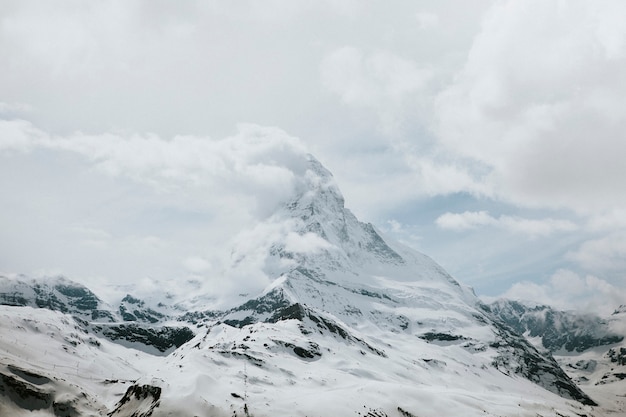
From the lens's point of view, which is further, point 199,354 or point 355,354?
point 355,354

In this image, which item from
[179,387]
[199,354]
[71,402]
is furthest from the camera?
[199,354]

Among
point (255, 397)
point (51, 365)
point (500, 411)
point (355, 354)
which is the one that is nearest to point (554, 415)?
point (500, 411)

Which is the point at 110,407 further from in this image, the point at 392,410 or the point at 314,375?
the point at 392,410

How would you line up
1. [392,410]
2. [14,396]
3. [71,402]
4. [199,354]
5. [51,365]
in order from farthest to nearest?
[51,365]
[199,354]
[392,410]
[71,402]
[14,396]

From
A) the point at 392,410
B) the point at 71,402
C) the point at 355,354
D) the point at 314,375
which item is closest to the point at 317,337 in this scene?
the point at 355,354

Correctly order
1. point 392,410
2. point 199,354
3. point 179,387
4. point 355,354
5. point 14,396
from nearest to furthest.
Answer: point 179,387
point 14,396
point 392,410
point 199,354
point 355,354

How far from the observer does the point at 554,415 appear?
504 feet

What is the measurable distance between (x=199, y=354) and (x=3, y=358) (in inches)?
1751

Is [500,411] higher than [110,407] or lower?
higher

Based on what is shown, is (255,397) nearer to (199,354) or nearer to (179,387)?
(179,387)

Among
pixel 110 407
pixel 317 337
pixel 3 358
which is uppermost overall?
pixel 317 337

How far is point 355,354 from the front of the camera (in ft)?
641

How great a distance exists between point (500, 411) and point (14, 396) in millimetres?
122803

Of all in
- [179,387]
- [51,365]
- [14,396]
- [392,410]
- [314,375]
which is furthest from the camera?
[51,365]
